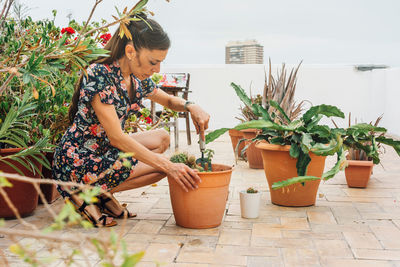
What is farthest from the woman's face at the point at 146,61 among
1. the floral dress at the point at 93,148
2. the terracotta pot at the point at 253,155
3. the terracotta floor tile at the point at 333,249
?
the terracotta pot at the point at 253,155

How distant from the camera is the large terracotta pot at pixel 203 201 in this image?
2312mm

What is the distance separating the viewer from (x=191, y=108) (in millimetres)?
2553

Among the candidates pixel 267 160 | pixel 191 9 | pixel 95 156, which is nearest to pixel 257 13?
pixel 191 9

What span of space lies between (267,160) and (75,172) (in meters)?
1.27

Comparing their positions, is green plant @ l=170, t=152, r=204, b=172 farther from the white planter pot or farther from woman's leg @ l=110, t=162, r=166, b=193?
the white planter pot

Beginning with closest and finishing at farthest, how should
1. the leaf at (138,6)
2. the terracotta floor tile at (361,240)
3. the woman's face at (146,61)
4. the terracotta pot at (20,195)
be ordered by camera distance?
the leaf at (138,6) → the terracotta floor tile at (361,240) → the woman's face at (146,61) → the terracotta pot at (20,195)

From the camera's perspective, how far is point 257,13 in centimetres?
1009

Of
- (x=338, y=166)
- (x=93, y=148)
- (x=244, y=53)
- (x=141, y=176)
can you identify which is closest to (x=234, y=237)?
(x=141, y=176)

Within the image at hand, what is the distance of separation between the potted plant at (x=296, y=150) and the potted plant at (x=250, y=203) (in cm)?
15

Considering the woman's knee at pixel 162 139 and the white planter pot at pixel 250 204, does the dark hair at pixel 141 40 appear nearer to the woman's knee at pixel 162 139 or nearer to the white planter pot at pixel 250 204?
the woman's knee at pixel 162 139

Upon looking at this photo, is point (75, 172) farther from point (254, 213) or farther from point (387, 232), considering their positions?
point (387, 232)

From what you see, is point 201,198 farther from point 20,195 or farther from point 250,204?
point 20,195

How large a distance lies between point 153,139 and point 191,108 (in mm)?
365

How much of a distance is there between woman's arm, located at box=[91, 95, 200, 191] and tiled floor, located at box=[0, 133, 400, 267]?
0.36 m
